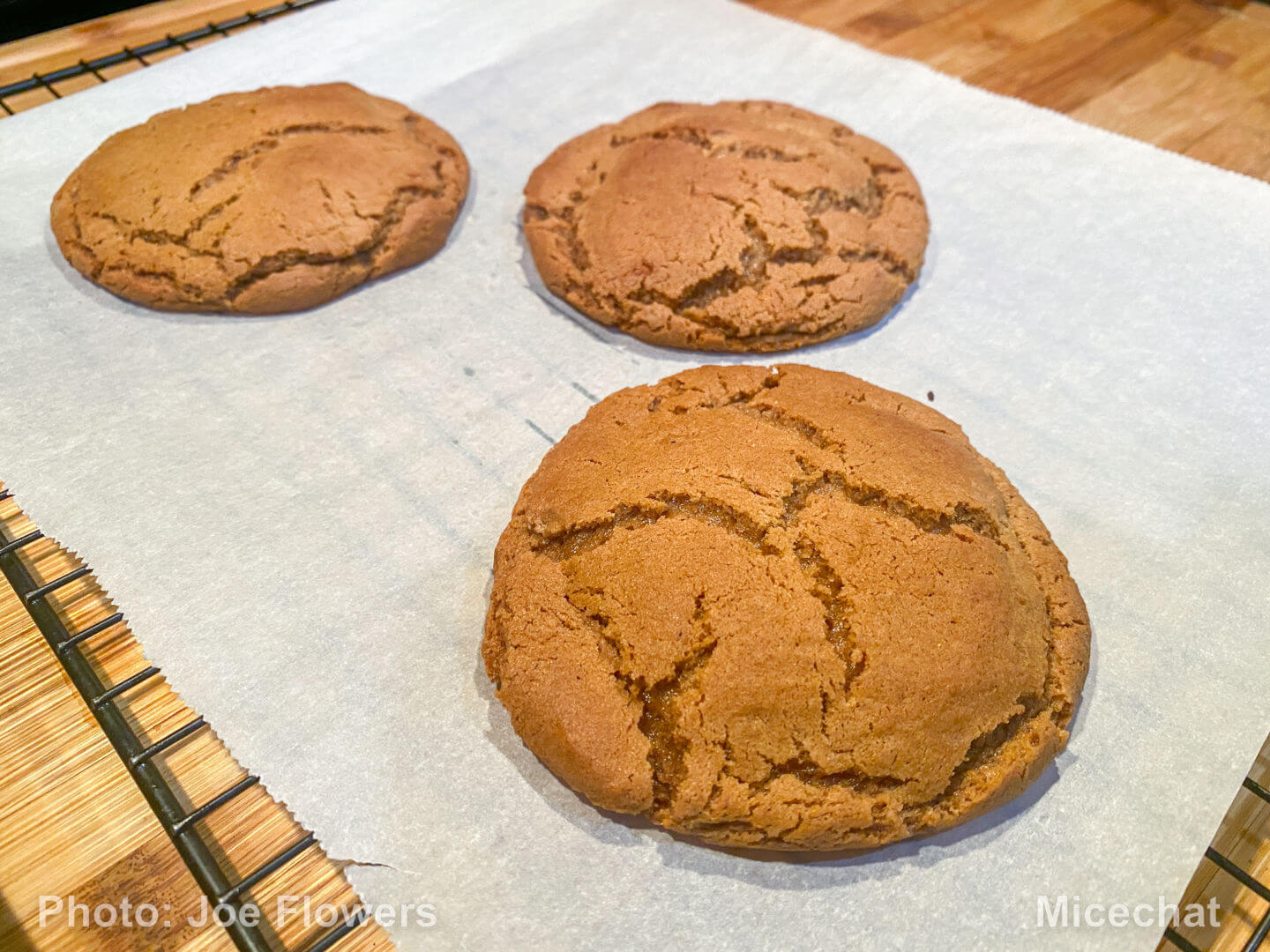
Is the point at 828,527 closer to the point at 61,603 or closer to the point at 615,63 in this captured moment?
the point at 61,603

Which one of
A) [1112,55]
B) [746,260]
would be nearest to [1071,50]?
[1112,55]

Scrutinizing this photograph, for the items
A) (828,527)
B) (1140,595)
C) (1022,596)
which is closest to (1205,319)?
(1140,595)

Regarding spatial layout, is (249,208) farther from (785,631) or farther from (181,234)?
(785,631)

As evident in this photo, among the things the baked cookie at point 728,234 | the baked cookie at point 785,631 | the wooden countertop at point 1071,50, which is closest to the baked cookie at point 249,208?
the baked cookie at point 728,234

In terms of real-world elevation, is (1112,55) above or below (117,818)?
above

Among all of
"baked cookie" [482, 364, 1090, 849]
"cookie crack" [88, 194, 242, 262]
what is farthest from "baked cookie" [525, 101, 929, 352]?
"cookie crack" [88, 194, 242, 262]

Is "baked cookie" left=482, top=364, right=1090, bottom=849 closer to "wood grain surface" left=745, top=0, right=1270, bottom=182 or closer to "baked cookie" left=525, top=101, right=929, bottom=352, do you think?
"baked cookie" left=525, top=101, right=929, bottom=352
